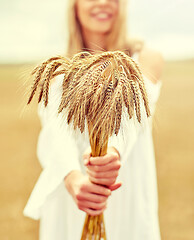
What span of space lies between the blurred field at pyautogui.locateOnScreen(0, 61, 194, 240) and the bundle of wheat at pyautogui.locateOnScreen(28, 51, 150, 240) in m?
0.12

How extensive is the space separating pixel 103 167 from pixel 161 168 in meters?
2.43

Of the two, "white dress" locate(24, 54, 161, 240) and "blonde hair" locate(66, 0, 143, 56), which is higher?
"blonde hair" locate(66, 0, 143, 56)

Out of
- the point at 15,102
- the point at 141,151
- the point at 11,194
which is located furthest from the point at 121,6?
the point at 15,102

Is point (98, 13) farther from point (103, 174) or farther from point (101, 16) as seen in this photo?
point (103, 174)

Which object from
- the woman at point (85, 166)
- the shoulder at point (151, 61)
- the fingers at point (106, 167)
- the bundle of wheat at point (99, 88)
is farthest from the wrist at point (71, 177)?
the shoulder at point (151, 61)

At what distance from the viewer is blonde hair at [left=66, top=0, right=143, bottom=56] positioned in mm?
966

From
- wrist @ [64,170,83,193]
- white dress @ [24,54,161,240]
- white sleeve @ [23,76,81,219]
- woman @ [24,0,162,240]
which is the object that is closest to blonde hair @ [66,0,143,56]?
woman @ [24,0,162,240]

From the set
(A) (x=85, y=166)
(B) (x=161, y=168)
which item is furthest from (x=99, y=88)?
(B) (x=161, y=168)

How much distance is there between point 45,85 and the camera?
→ 0.45 m

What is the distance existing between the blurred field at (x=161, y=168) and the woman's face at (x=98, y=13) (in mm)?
252

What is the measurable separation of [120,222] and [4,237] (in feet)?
3.94

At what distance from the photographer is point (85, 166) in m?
0.83

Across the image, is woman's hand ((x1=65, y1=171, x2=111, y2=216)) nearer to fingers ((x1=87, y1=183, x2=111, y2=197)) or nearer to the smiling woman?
fingers ((x1=87, y1=183, x2=111, y2=197))

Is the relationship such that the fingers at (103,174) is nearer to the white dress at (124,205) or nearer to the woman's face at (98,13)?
the white dress at (124,205)
